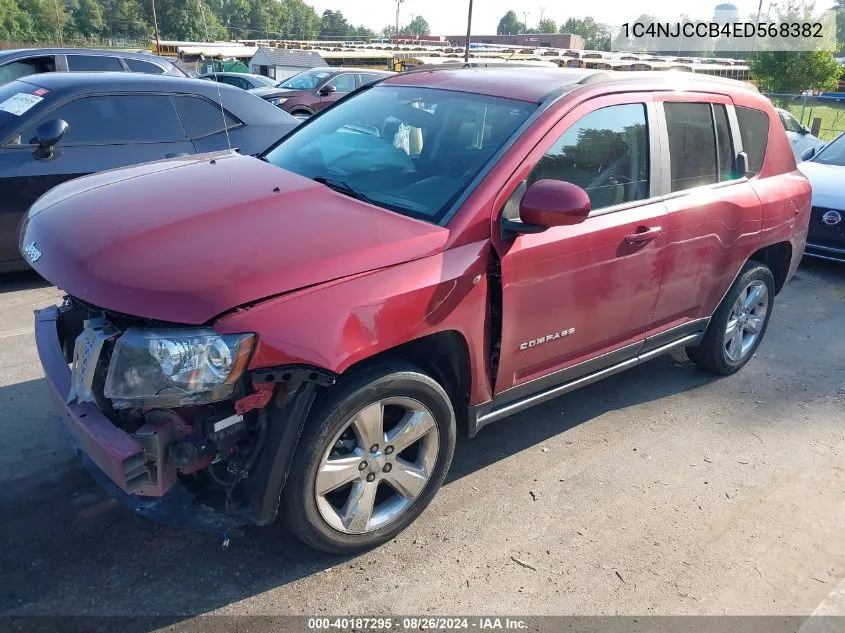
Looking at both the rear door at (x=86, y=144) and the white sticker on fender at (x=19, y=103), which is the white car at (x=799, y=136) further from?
the white sticker on fender at (x=19, y=103)

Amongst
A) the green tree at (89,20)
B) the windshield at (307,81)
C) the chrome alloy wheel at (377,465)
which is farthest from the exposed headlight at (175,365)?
the green tree at (89,20)

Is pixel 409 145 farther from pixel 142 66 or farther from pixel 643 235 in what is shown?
pixel 142 66

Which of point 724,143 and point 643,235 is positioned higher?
point 724,143

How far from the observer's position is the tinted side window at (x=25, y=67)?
8625 millimetres

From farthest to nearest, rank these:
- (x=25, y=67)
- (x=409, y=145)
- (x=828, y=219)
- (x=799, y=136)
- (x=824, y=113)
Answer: (x=824, y=113) < (x=799, y=136) < (x=25, y=67) < (x=828, y=219) < (x=409, y=145)

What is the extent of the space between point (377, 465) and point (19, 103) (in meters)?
4.62

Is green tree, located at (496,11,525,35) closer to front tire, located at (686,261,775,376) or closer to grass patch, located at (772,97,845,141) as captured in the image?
grass patch, located at (772,97,845,141)

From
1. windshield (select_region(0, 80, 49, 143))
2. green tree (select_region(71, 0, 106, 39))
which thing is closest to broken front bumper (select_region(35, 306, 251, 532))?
windshield (select_region(0, 80, 49, 143))

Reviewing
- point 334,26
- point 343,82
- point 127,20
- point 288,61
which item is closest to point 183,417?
point 343,82

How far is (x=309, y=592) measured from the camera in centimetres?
260

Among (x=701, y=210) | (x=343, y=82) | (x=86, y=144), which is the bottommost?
(x=343, y=82)

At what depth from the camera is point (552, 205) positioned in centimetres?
276

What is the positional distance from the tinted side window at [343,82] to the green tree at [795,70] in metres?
15.8

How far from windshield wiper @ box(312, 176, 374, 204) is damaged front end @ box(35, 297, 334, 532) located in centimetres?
98
